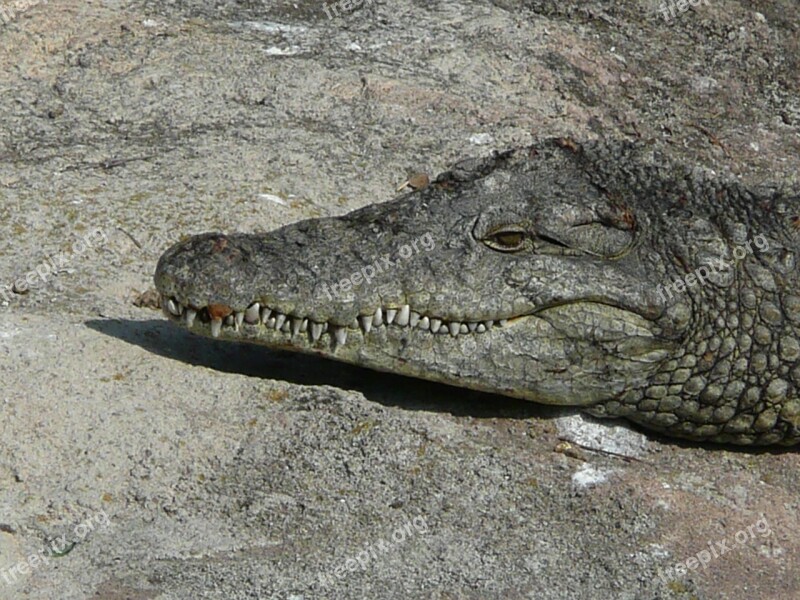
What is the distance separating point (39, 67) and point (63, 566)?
4.19 m

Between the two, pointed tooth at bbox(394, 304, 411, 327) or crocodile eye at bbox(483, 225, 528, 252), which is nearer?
pointed tooth at bbox(394, 304, 411, 327)

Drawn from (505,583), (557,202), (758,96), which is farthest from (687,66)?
(505,583)

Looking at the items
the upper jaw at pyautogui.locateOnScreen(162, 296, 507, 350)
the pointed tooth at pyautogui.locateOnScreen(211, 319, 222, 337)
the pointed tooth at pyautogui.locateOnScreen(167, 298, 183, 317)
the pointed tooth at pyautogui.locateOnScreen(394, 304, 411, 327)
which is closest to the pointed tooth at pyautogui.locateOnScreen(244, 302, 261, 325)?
the upper jaw at pyautogui.locateOnScreen(162, 296, 507, 350)

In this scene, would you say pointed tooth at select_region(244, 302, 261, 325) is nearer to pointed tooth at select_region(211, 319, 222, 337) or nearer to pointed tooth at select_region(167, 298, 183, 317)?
pointed tooth at select_region(211, 319, 222, 337)

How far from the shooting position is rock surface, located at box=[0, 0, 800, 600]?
4711 mm

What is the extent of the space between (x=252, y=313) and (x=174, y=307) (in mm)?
316

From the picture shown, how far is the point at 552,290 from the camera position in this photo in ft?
17.7

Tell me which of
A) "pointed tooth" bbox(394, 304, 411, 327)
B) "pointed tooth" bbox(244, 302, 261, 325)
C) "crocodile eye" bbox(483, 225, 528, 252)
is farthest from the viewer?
"crocodile eye" bbox(483, 225, 528, 252)

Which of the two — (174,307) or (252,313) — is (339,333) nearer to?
(252,313)

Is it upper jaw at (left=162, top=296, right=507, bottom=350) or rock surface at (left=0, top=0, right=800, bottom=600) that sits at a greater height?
upper jaw at (left=162, top=296, right=507, bottom=350)

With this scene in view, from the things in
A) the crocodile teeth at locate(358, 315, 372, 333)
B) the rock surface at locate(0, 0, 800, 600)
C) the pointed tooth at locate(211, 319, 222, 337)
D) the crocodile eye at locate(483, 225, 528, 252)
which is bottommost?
the rock surface at locate(0, 0, 800, 600)

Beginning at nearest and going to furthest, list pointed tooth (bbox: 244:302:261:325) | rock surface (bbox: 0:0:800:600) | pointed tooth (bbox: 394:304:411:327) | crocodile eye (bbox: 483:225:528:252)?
rock surface (bbox: 0:0:800:600) → pointed tooth (bbox: 244:302:261:325) → pointed tooth (bbox: 394:304:411:327) → crocodile eye (bbox: 483:225:528:252)

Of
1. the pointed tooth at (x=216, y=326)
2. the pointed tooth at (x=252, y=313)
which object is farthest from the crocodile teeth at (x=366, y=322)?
the pointed tooth at (x=216, y=326)

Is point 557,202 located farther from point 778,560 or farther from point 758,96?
point 758,96
